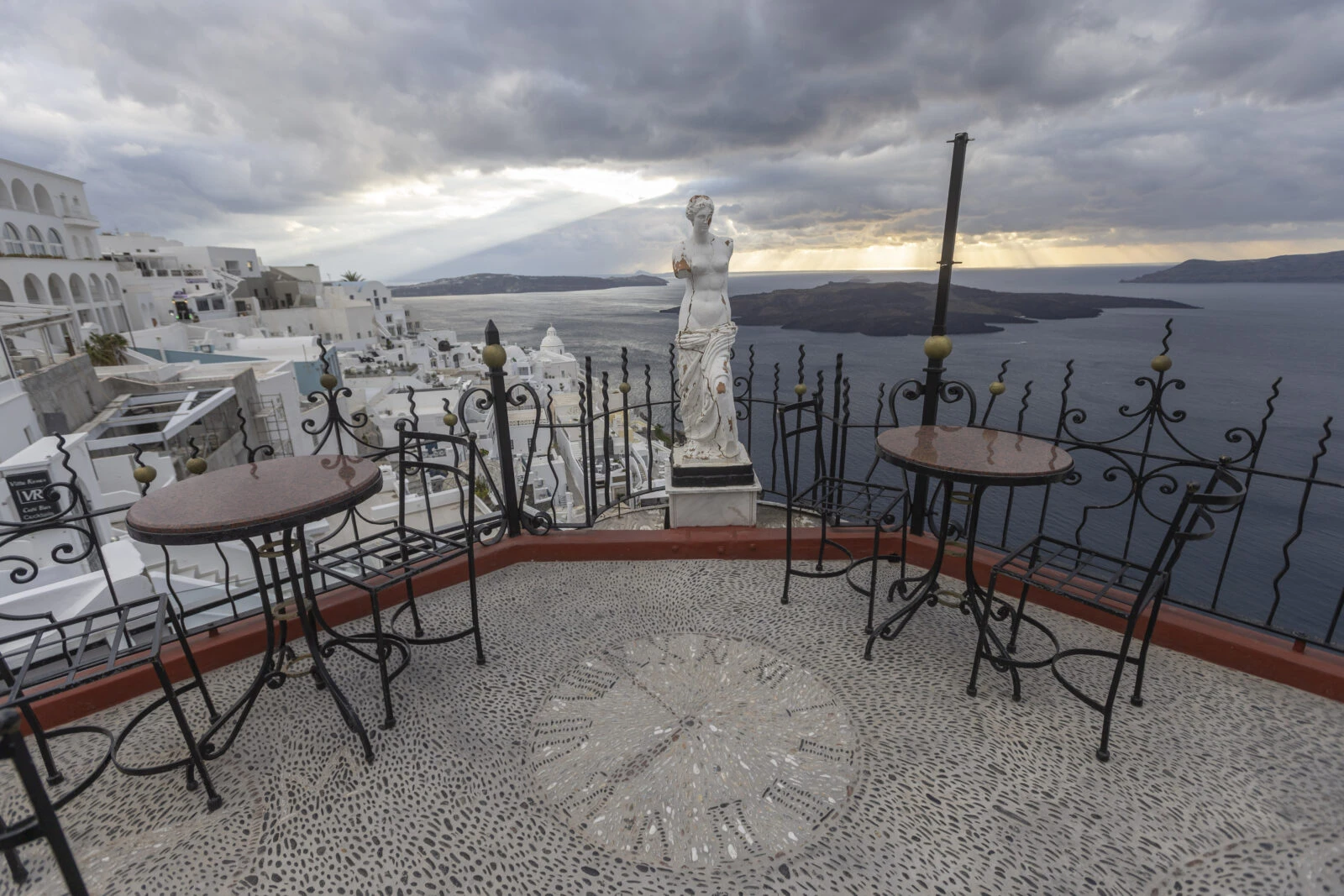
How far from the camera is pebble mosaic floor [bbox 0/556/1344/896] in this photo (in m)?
2.10

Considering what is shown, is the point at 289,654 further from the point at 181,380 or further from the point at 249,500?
the point at 181,380

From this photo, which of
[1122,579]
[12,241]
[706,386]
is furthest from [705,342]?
[12,241]

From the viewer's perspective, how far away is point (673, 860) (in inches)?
84.0

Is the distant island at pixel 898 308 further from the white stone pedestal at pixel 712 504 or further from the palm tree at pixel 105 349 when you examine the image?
the white stone pedestal at pixel 712 504

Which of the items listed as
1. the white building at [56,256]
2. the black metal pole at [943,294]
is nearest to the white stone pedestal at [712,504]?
the black metal pole at [943,294]

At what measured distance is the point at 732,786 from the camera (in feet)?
7.98

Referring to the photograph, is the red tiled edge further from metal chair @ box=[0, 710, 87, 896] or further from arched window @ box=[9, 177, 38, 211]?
arched window @ box=[9, 177, 38, 211]

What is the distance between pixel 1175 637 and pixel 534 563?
414 centimetres

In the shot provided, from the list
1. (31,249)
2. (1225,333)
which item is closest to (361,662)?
(31,249)

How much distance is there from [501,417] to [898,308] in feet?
255

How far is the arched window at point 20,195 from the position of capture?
107 ft

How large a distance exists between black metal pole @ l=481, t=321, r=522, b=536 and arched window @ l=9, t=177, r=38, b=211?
4829 centimetres

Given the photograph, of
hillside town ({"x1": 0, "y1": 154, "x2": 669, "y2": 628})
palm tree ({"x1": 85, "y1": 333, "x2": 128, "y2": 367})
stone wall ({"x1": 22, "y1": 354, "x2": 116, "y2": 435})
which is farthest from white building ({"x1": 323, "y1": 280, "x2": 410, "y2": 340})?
stone wall ({"x1": 22, "y1": 354, "x2": 116, "y2": 435})

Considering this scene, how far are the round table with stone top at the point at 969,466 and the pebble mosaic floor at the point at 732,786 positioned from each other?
0.32 meters
